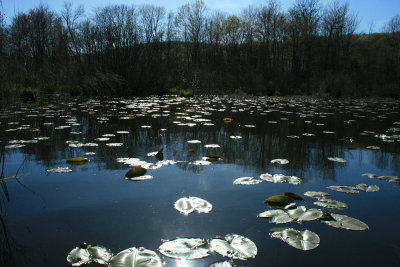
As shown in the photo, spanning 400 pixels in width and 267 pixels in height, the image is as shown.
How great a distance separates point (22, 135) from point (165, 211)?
3.13 m

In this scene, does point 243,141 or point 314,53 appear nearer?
point 243,141

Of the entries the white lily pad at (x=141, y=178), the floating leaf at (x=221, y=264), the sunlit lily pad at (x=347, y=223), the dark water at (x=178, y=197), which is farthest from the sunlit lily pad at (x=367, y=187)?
the white lily pad at (x=141, y=178)

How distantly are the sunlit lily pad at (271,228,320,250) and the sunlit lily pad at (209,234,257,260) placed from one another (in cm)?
18

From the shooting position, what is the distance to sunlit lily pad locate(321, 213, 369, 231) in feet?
4.46

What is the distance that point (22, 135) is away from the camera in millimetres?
3625

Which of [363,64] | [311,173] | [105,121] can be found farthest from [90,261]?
[363,64]

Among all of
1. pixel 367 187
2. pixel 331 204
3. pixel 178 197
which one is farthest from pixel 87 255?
pixel 367 187

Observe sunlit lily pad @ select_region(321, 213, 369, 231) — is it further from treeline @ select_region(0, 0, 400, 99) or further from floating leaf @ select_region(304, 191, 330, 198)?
treeline @ select_region(0, 0, 400, 99)

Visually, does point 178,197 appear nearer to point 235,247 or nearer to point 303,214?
point 235,247

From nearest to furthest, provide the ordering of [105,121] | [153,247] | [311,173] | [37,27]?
[153,247]
[311,173]
[105,121]
[37,27]

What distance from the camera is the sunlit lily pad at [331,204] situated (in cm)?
161

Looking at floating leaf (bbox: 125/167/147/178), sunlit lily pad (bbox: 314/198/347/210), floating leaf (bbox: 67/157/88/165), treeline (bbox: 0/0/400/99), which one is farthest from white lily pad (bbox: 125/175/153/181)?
treeline (bbox: 0/0/400/99)

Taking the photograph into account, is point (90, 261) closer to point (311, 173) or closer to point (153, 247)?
point (153, 247)

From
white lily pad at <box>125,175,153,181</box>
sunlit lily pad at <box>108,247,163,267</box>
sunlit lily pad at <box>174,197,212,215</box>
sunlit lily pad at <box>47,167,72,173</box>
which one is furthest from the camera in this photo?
A: sunlit lily pad at <box>47,167,72,173</box>
